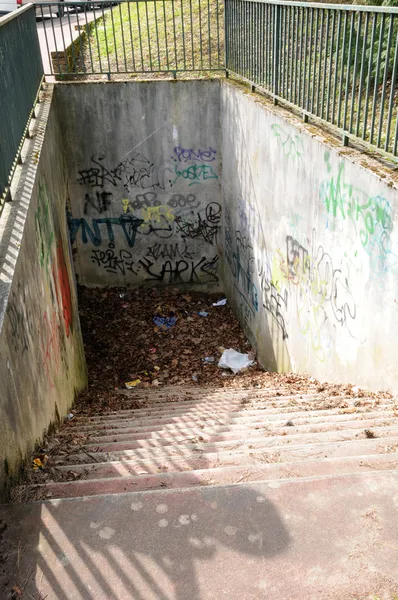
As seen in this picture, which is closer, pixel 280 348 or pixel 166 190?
pixel 280 348

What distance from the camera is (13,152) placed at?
15.9 feet

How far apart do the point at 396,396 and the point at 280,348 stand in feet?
10.1

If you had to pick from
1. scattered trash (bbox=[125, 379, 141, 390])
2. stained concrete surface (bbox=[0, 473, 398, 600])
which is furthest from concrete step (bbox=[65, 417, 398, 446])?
scattered trash (bbox=[125, 379, 141, 390])

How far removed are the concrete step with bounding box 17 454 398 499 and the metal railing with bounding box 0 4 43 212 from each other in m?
2.20

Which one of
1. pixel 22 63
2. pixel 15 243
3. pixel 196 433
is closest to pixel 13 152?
pixel 15 243

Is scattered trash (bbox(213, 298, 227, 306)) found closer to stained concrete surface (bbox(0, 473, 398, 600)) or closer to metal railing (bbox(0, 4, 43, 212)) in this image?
metal railing (bbox(0, 4, 43, 212))

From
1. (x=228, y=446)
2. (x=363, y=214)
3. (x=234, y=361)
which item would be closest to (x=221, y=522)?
(x=228, y=446)

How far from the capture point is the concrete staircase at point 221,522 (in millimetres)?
2357

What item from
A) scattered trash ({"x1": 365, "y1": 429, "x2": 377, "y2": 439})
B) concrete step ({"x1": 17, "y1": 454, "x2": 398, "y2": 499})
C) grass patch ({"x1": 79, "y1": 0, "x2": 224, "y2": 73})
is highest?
grass patch ({"x1": 79, "y1": 0, "x2": 224, "y2": 73})

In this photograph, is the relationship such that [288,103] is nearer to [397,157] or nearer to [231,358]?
[397,157]

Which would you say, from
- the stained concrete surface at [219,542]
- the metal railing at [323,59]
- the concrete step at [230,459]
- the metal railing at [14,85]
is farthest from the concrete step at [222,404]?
the metal railing at [14,85]

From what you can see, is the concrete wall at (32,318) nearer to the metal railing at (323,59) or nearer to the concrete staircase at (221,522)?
the concrete staircase at (221,522)

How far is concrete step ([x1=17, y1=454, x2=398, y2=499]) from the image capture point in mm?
3041

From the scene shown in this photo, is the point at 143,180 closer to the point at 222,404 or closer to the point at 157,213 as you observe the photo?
the point at 157,213
